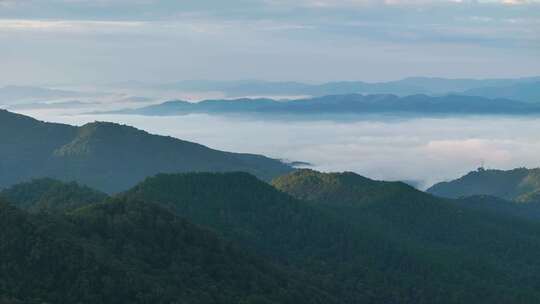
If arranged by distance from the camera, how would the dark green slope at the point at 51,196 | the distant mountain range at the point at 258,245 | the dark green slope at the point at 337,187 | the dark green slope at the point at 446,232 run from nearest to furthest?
1. the distant mountain range at the point at 258,245
2. the dark green slope at the point at 446,232
3. the dark green slope at the point at 51,196
4. the dark green slope at the point at 337,187

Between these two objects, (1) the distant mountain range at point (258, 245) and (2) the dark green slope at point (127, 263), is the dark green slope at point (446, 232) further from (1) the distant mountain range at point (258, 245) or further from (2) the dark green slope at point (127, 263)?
(2) the dark green slope at point (127, 263)

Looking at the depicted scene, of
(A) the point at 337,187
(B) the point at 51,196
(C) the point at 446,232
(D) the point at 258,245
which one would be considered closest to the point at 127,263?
(D) the point at 258,245

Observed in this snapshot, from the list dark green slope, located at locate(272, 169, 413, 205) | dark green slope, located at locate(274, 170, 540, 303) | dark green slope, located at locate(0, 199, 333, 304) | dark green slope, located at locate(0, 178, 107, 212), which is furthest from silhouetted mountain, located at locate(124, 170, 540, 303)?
dark green slope, located at locate(0, 199, 333, 304)

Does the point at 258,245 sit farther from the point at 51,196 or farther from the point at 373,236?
the point at 51,196

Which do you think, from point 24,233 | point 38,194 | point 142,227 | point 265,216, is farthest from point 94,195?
point 24,233

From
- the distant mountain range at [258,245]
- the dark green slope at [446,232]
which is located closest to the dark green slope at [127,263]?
the distant mountain range at [258,245]

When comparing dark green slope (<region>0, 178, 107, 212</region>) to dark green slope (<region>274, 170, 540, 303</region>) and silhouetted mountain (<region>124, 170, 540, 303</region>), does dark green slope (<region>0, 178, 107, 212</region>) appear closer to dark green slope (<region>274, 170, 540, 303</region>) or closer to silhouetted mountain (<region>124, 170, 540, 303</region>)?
silhouetted mountain (<region>124, 170, 540, 303</region>)
